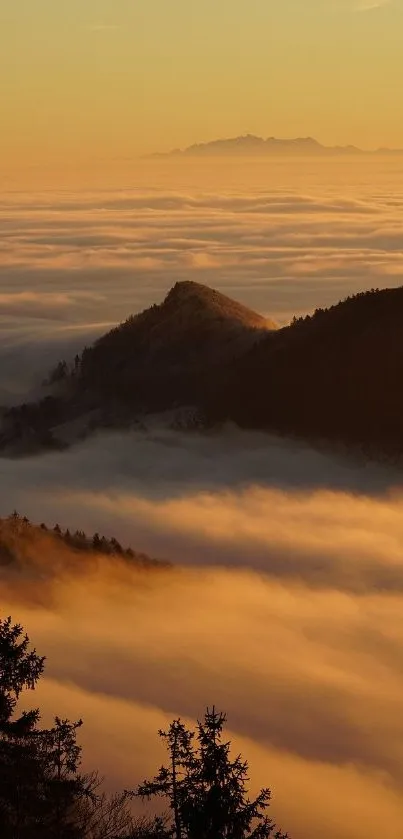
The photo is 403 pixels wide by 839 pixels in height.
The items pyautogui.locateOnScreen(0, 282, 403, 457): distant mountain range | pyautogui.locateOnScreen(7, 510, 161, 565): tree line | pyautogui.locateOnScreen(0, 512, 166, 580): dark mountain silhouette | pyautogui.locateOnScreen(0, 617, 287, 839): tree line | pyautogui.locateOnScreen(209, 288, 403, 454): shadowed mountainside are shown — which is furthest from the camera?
pyautogui.locateOnScreen(0, 282, 403, 457): distant mountain range

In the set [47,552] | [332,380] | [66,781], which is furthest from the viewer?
[332,380]

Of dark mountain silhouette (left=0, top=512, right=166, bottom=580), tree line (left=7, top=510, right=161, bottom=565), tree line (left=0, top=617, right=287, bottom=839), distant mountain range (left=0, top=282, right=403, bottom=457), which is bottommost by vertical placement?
tree line (left=0, top=617, right=287, bottom=839)

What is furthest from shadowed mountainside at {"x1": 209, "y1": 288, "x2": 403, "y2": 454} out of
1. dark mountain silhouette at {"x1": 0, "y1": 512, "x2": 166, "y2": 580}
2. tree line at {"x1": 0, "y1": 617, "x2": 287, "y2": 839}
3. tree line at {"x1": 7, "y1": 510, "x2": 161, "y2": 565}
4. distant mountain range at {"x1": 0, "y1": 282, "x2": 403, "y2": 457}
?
tree line at {"x1": 0, "y1": 617, "x2": 287, "y2": 839}

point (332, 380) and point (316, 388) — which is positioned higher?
point (332, 380)

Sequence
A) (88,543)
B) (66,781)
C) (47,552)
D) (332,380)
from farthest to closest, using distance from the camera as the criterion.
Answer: (332,380)
(88,543)
(47,552)
(66,781)

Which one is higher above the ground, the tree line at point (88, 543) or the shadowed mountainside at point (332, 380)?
the shadowed mountainside at point (332, 380)

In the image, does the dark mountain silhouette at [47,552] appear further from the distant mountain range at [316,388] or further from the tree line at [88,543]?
the distant mountain range at [316,388]

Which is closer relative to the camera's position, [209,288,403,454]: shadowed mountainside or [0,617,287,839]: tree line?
[0,617,287,839]: tree line

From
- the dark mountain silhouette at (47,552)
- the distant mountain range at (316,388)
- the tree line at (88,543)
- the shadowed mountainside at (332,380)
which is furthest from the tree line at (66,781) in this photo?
the shadowed mountainside at (332,380)

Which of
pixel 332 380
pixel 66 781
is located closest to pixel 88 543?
pixel 66 781

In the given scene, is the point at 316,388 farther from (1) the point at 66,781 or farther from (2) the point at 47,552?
(1) the point at 66,781

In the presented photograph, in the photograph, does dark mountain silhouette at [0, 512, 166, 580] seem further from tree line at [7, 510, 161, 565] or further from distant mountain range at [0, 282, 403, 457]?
distant mountain range at [0, 282, 403, 457]

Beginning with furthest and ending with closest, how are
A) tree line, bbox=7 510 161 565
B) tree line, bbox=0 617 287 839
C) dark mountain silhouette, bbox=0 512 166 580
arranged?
tree line, bbox=7 510 161 565 → dark mountain silhouette, bbox=0 512 166 580 → tree line, bbox=0 617 287 839
